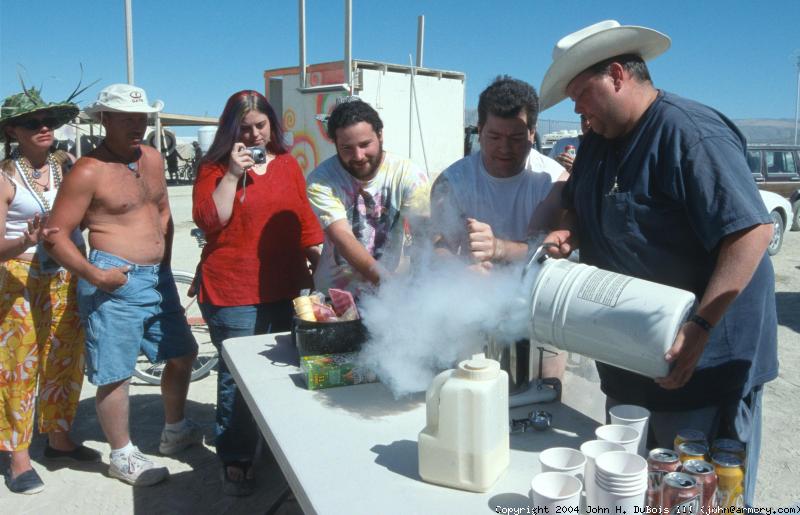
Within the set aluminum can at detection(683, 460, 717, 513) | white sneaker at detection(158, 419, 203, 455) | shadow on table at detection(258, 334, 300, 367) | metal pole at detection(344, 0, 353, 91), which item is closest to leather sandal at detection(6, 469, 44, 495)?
white sneaker at detection(158, 419, 203, 455)

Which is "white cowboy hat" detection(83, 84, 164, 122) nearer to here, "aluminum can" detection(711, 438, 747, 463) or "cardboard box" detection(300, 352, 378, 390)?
"cardboard box" detection(300, 352, 378, 390)

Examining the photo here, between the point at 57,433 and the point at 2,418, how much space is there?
31 centimetres

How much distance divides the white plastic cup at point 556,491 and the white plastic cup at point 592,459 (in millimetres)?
18

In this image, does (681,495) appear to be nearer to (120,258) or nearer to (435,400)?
(435,400)

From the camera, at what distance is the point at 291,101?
380 inches

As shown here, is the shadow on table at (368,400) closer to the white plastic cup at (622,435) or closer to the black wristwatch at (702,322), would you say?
the white plastic cup at (622,435)

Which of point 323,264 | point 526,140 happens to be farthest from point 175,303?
point 526,140

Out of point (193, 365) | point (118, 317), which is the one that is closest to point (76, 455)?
point (193, 365)

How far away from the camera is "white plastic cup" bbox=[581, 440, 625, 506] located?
1.17 meters

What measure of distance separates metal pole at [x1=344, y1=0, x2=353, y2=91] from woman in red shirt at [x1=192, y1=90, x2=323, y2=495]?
5128 mm

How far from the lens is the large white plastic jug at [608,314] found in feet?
4.41

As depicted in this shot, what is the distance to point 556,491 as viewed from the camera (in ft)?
3.85

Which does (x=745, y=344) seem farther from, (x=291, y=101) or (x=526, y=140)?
(x=291, y=101)

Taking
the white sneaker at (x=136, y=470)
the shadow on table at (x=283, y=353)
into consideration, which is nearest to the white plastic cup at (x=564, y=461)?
the shadow on table at (x=283, y=353)
